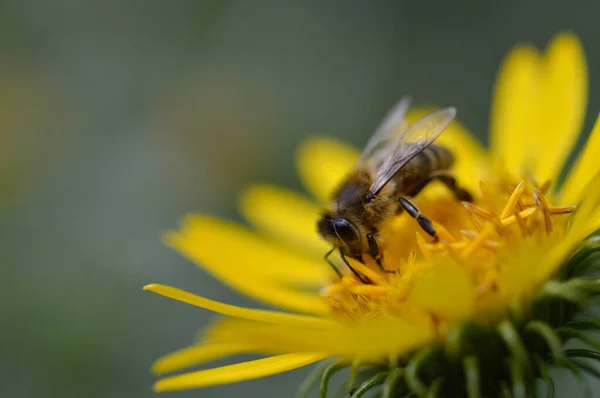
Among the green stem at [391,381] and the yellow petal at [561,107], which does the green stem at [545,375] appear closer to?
the green stem at [391,381]

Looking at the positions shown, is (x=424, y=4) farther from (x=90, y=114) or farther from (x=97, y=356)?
(x=97, y=356)

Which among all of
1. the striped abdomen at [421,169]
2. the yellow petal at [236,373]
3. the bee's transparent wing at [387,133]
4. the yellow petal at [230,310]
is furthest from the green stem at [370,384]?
the bee's transparent wing at [387,133]

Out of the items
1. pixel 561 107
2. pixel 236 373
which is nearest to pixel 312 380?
pixel 236 373

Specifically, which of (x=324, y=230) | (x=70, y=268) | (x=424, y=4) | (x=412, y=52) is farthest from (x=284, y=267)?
(x=424, y=4)

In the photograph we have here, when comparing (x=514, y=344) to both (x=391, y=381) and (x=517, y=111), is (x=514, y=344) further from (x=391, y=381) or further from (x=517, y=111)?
(x=517, y=111)

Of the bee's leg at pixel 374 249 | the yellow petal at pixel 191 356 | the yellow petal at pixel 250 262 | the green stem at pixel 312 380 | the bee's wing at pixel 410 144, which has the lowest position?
the green stem at pixel 312 380

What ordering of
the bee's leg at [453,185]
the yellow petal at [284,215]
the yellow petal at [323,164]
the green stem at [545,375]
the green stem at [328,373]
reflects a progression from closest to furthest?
1. the green stem at [545,375]
2. the green stem at [328,373]
3. the bee's leg at [453,185]
4. the yellow petal at [284,215]
5. the yellow petal at [323,164]

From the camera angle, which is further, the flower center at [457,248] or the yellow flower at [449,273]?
the flower center at [457,248]
